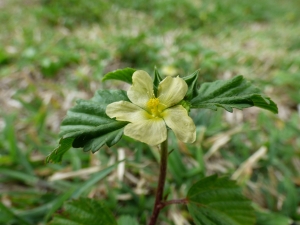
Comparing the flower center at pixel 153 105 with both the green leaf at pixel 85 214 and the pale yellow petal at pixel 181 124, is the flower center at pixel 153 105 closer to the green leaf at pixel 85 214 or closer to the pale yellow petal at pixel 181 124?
the pale yellow petal at pixel 181 124

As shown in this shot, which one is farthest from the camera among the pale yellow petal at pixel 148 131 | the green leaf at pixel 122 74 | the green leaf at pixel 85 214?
the green leaf at pixel 85 214

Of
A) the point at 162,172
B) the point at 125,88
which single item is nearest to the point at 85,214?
the point at 162,172

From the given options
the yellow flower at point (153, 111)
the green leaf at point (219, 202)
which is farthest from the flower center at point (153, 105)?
the green leaf at point (219, 202)

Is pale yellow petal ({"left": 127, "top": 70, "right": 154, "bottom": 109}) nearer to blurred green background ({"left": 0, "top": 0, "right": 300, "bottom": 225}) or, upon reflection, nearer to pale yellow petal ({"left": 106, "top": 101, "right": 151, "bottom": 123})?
pale yellow petal ({"left": 106, "top": 101, "right": 151, "bottom": 123})

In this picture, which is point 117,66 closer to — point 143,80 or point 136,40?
point 136,40

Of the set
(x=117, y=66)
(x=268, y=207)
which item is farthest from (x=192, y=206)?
(x=117, y=66)
